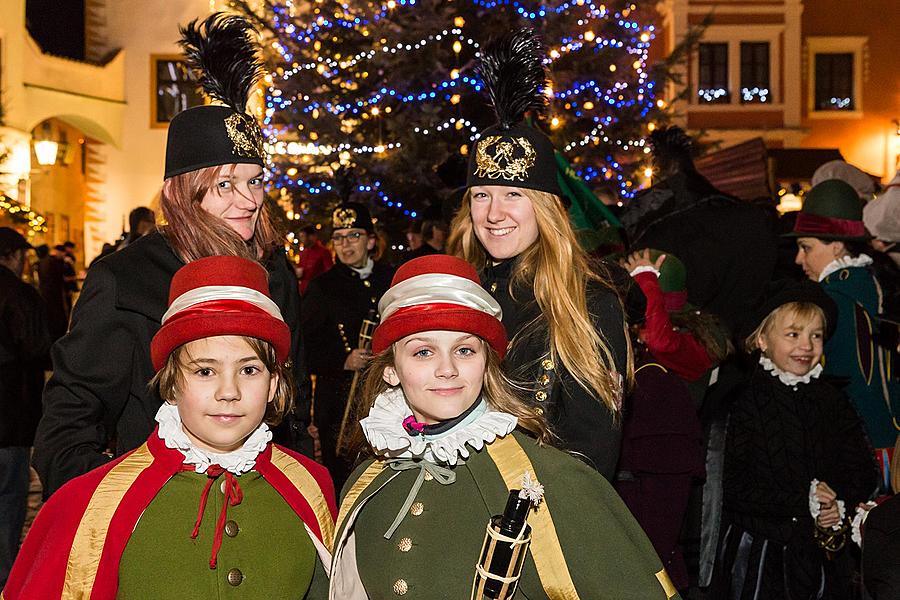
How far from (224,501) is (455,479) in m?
0.62

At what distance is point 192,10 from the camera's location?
104 feet

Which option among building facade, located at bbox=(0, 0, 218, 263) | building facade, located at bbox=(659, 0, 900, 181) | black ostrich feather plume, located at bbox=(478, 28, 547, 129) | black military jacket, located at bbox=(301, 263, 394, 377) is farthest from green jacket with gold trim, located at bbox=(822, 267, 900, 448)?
building facade, located at bbox=(659, 0, 900, 181)

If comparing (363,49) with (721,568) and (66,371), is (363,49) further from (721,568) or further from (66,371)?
(66,371)

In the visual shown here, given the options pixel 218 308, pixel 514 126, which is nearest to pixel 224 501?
pixel 218 308

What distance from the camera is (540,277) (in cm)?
372

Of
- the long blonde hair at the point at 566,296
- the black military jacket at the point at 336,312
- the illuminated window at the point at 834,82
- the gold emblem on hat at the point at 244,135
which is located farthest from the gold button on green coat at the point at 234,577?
the illuminated window at the point at 834,82

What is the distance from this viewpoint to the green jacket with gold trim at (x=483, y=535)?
8.77 ft

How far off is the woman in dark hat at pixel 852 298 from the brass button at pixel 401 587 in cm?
352

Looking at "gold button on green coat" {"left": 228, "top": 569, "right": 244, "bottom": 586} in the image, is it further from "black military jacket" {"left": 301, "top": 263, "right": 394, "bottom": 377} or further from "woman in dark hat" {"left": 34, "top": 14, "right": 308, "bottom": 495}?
"black military jacket" {"left": 301, "top": 263, "right": 394, "bottom": 377}

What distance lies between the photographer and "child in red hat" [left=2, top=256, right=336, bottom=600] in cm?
288

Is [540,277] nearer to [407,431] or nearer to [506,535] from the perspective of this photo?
[407,431]

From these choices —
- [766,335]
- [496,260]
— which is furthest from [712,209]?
[496,260]

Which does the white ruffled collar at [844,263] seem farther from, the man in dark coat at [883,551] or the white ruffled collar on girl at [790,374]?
the man in dark coat at [883,551]

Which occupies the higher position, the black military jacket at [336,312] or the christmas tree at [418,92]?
the christmas tree at [418,92]
